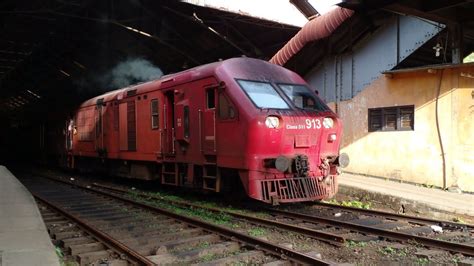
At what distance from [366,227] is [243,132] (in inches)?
111

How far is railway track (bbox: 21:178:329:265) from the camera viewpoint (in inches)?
230

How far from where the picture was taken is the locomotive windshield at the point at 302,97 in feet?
32.2

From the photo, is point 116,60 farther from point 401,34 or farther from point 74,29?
point 401,34

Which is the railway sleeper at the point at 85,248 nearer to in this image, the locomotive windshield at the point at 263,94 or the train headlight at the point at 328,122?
the locomotive windshield at the point at 263,94

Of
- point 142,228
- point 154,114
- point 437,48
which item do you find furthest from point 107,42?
point 142,228

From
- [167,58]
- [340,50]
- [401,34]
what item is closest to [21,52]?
[167,58]

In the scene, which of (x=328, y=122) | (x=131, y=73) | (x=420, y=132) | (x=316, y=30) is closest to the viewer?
(x=328, y=122)

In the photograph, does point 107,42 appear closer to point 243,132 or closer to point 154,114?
point 154,114

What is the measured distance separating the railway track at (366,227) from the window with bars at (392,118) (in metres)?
4.11

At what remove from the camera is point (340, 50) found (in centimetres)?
1491

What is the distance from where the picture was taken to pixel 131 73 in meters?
20.8

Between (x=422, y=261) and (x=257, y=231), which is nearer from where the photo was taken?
(x=422, y=261)

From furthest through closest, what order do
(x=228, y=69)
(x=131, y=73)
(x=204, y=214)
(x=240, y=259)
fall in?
(x=131, y=73) < (x=228, y=69) < (x=204, y=214) < (x=240, y=259)

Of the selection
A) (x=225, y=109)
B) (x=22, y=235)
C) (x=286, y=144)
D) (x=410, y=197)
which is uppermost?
(x=225, y=109)
